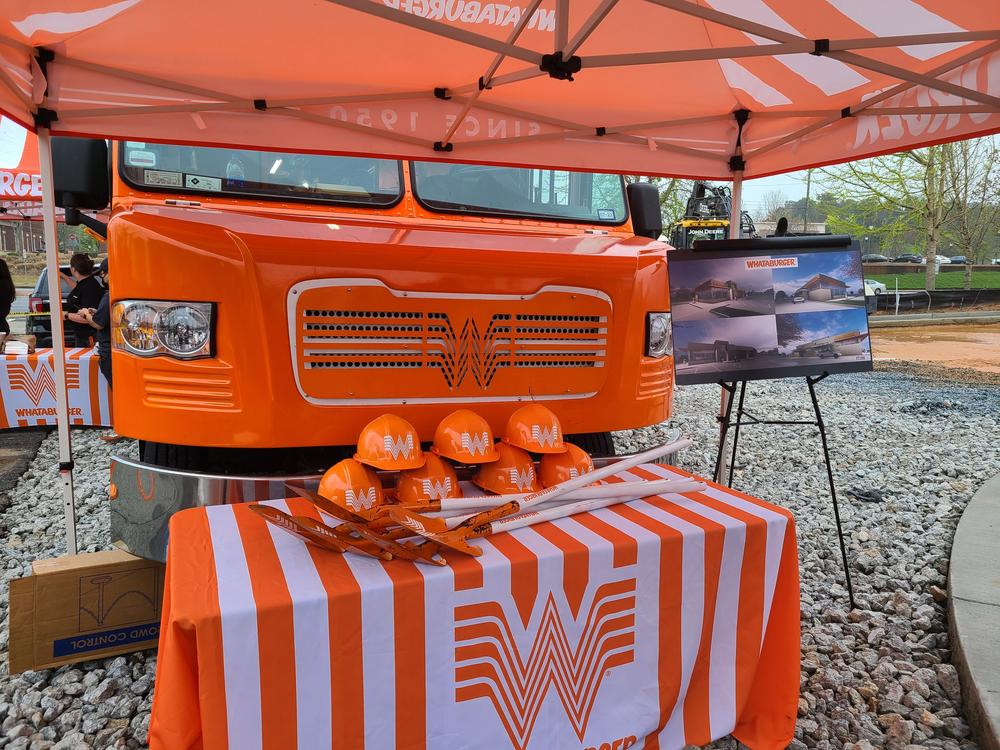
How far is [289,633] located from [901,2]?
306cm

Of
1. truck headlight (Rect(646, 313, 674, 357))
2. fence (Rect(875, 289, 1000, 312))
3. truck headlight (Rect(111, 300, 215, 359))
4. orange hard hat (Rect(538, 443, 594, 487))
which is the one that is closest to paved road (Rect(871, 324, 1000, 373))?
fence (Rect(875, 289, 1000, 312))

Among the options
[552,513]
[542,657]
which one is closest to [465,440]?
[552,513]

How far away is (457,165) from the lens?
3.72m

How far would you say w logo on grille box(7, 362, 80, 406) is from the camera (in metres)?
6.03

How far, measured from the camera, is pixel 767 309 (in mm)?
2908

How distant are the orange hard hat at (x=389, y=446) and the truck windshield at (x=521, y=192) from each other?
65.3 inches

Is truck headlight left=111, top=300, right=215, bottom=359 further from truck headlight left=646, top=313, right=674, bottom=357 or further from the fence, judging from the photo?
the fence

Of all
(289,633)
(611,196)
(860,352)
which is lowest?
(289,633)

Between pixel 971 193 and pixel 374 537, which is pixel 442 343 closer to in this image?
pixel 374 537

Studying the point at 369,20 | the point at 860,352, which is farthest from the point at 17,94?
the point at 860,352

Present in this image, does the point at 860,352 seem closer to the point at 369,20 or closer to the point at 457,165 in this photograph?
the point at 457,165

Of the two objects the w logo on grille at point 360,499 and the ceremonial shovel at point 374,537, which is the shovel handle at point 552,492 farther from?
the w logo on grille at point 360,499

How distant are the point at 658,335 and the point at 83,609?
2581 millimetres

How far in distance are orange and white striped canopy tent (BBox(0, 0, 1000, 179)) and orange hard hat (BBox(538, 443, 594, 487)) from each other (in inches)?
53.0
